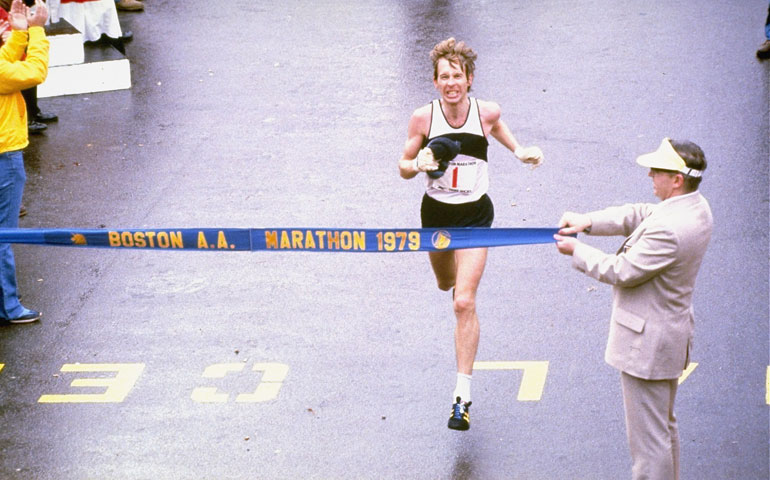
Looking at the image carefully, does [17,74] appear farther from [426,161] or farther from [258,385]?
[426,161]

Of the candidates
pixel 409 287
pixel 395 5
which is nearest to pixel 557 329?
pixel 409 287

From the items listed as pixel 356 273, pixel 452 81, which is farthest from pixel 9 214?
pixel 452 81

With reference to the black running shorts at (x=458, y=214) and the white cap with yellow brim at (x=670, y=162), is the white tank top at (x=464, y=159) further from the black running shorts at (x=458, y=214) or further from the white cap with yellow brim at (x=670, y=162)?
the white cap with yellow brim at (x=670, y=162)

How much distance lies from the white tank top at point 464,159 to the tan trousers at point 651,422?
1822 millimetres

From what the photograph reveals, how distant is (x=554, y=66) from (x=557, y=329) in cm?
643

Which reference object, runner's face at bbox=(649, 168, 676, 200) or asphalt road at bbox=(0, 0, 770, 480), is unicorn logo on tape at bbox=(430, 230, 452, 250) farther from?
runner's face at bbox=(649, 168, 676, 200)

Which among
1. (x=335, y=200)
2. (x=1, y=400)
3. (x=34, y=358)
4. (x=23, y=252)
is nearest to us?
(x=1, y=400)

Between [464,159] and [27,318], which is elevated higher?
[464,159]

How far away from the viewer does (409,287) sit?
9070mm

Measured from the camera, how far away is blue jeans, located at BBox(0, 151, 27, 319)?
8422 millimetres

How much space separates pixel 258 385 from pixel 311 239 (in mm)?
1326

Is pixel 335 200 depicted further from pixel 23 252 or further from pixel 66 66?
pixel 66 66

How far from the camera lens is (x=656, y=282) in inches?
221

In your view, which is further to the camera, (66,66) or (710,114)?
(66,66)
